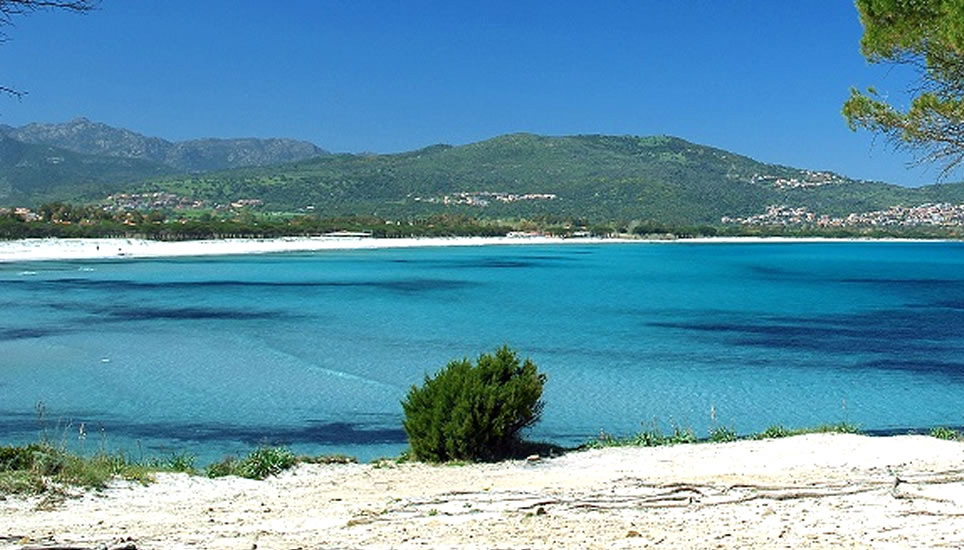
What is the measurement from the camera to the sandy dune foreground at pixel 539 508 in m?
6.50

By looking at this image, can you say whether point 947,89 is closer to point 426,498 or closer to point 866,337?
point 426,498

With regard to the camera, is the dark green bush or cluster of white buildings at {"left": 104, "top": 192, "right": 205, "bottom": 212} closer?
the dark green bush

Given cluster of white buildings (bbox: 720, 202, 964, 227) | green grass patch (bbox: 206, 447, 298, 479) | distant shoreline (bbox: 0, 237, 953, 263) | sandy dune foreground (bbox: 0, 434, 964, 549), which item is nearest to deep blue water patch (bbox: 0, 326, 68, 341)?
green grass patch (bbox: 206, 447, 298, 479)

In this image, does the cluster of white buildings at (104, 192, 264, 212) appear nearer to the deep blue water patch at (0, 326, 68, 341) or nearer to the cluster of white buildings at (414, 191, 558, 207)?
the cluster of white buildings at (414, 191, 558, 207)

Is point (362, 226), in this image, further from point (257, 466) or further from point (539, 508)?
point (539, 508)

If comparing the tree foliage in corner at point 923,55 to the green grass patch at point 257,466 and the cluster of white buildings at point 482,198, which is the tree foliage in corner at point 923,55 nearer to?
the green grass patch at point 257,466

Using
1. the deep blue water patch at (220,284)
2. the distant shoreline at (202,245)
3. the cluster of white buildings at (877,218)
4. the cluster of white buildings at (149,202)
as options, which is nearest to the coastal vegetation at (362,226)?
the cluster of white buildings at (877,218)

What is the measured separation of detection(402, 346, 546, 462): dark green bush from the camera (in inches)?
447

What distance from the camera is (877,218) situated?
6363 inches

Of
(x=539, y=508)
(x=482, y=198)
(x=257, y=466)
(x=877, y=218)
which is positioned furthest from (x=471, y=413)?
(x=877, y=218)

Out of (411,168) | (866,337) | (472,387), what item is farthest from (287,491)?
(411,168)

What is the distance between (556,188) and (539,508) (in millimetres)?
163796

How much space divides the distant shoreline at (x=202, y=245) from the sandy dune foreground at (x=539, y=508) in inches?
2906

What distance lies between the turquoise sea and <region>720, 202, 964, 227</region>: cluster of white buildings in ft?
337
